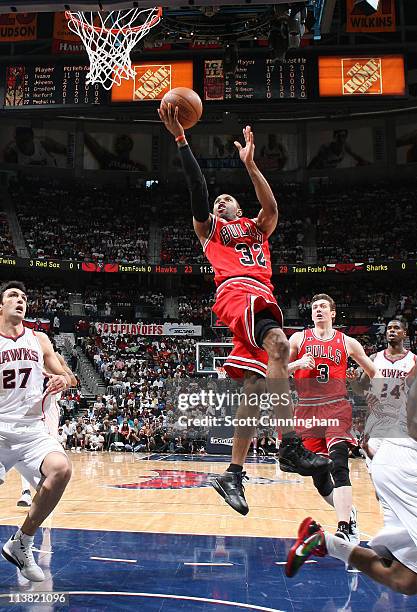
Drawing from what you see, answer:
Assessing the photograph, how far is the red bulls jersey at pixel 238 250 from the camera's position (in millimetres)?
4465

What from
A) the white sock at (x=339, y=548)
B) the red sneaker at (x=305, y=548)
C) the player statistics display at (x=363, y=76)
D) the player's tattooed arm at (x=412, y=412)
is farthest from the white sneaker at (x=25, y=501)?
the player statistics display at (x=363, y=76)

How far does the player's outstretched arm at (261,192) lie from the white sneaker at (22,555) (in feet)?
9.71

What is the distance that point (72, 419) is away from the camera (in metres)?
19.2

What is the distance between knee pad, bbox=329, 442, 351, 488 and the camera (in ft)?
17.8

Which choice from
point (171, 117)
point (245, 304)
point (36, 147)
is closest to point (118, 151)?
point (36, 147)

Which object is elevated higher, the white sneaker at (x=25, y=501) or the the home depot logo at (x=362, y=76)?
the the home depot logo at (x=362, y=76)

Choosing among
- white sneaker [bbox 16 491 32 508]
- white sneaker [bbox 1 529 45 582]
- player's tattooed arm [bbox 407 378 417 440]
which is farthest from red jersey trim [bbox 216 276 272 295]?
white sneaker [bbox 16 491 32 508]

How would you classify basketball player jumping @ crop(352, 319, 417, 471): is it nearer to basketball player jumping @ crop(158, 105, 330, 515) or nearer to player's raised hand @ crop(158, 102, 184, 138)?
basketball player jumping @ crop(158, 105, 330, 515)

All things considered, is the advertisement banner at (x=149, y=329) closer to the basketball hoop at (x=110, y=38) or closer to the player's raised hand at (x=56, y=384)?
the basketball hoop at (x=110, y=38)

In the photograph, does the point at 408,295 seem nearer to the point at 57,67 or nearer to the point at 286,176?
the point at 286,176

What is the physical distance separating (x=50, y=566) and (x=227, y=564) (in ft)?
5.10

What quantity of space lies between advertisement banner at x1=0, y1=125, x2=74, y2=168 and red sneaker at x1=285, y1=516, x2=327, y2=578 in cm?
2873

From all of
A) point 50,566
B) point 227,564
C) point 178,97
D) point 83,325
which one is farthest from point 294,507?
point 83,325

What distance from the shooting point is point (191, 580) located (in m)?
4.80
